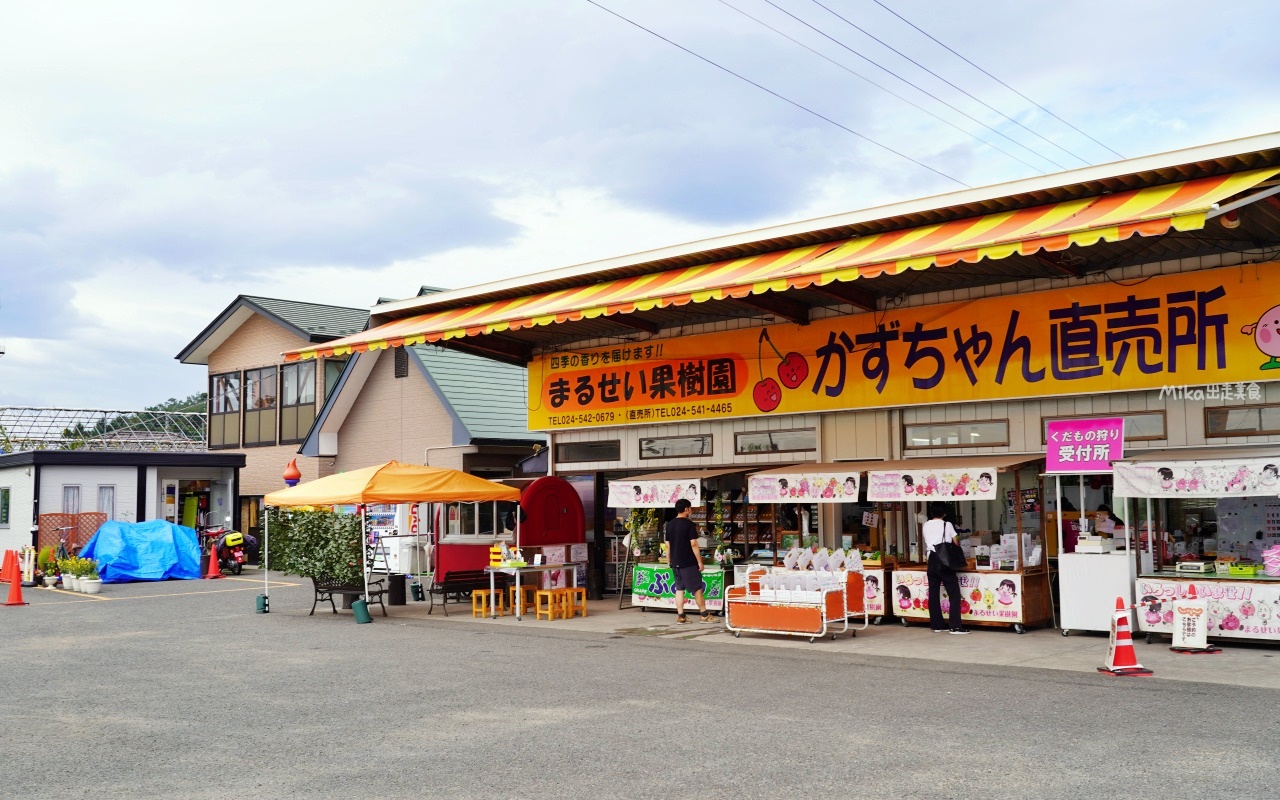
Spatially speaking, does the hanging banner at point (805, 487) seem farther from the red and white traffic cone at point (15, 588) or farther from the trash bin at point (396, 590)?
the red and white traffic cone at point (15, 588)

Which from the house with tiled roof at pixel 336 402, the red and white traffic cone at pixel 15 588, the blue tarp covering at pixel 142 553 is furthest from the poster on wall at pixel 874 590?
the blue tarp covering at pixel 142 553

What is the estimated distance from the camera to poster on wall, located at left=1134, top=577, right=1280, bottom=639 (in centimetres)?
1223

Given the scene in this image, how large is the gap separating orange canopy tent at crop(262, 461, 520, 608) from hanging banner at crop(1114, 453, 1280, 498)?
371 inches

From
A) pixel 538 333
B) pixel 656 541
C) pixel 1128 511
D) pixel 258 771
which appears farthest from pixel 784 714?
pixel 538 333

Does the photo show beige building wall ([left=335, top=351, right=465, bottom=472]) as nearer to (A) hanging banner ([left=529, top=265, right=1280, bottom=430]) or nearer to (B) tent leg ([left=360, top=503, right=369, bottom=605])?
(A) hanging banner ([left=529, top=265, right=1280, bottom=430])

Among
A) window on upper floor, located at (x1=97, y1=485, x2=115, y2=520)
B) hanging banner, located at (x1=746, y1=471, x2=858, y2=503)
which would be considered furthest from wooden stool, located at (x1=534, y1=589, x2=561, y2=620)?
window on upper floor, located at (x1=97, y1=485, x2=115, y2=520)

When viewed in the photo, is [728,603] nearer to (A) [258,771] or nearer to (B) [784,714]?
(B) [784,714]

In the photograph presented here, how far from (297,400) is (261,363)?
245cm

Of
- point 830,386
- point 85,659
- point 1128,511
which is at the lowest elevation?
point 85,659

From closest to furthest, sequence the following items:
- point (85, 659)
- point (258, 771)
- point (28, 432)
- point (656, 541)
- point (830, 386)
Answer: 1. point (258, 771)
2. point (85, 659)
3. point (830, 386)
4. point (656, 541)
5. point (28, 432)

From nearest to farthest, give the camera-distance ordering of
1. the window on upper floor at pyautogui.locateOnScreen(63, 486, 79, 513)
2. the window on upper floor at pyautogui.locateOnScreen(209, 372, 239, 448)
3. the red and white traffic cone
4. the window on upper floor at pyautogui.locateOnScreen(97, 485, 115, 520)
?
the red and white traffic cone → the window on upper floor at pyautogui.locateOnScreen(63, 486, 79, 513) → the window on upper floor at pyautogui.locateOnScreen(97, 485, 115, 520) → the window on upper floor at pyautogui.locateOnScreen(209, 372, 239, 448)

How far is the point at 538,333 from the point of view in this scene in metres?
20.3

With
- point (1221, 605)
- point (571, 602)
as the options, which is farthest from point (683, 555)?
point (1221, 605)

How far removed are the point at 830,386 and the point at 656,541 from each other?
167 inches
